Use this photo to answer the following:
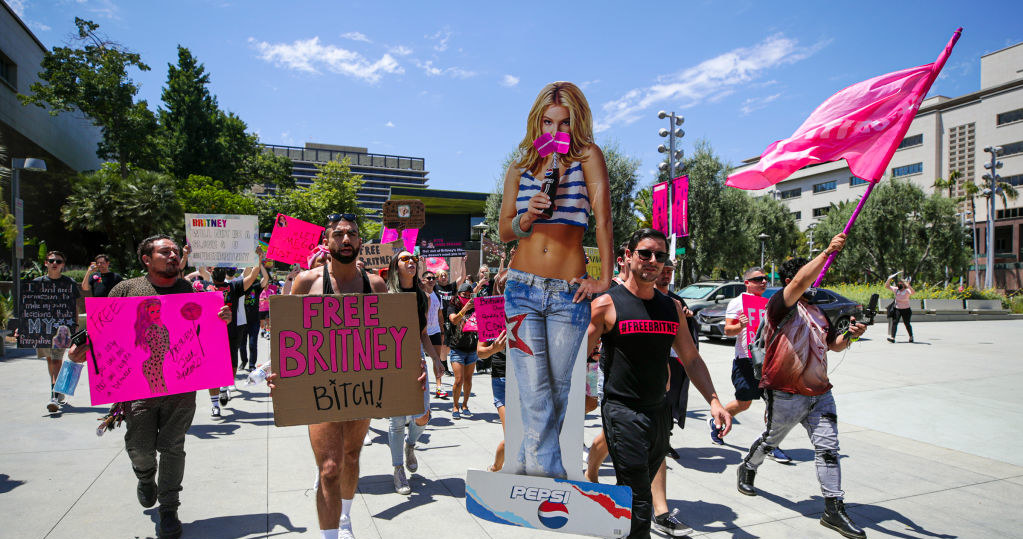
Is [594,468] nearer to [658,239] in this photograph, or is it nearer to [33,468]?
[658,239]

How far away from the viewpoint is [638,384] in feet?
10.5

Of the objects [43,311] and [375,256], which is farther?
[43,311]

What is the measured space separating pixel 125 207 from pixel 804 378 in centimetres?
3223

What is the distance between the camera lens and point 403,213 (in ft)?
25.4

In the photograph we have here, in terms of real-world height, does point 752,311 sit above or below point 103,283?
below

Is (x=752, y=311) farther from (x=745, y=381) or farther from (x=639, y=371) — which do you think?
(x=639, y=371)

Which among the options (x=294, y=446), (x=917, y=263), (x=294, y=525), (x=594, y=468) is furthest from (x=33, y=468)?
(x=917, y=263)

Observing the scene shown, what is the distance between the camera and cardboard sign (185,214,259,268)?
26.8 feet

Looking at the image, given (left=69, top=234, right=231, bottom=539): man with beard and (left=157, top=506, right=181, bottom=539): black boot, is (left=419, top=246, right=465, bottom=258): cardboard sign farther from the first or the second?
(left=157, top=506, right=181, bottom=539): black boot

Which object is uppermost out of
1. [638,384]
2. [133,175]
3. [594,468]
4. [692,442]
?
[133,175]

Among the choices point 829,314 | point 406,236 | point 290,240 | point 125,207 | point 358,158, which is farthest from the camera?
point 358,158

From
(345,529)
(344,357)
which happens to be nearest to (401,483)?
(345,529)

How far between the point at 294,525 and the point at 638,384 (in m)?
2.75

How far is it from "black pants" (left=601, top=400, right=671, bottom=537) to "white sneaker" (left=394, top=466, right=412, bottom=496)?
2118 millimetres
